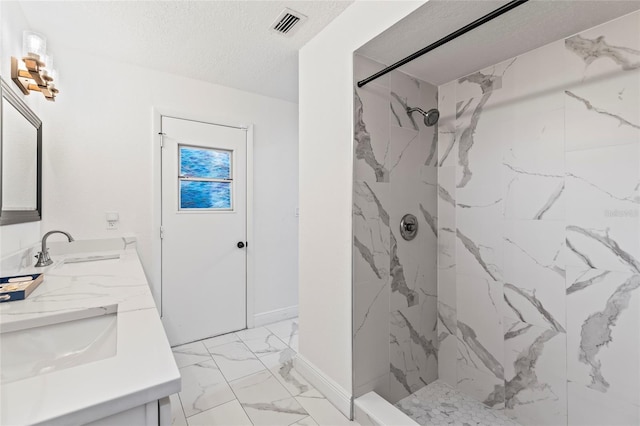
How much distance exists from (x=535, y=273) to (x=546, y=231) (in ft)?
0.83

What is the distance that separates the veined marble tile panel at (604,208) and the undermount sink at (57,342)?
7.04 feet

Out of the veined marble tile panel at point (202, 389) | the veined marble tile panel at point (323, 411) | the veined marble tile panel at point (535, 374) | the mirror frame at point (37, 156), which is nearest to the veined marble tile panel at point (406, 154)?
Result: the veined marble tile panel at point (535, 374)

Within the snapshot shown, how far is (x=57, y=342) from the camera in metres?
0.97

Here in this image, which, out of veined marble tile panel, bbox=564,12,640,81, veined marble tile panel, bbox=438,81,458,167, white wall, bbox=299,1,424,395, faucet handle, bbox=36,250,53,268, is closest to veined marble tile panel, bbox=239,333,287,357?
white wall, bbox=299,1,424,395

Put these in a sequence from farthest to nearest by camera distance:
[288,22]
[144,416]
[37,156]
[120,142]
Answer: [120,142] → [37,156] → [288,22] → [144,416]

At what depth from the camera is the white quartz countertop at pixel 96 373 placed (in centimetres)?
55

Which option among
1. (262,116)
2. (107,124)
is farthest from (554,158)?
(107,124)

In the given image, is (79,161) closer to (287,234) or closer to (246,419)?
(287,234)

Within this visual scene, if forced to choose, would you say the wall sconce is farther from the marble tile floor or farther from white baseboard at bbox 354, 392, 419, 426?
white baseboard at bbox 354, 392, 419, 426

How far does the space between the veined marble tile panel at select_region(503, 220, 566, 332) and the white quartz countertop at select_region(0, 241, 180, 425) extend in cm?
190

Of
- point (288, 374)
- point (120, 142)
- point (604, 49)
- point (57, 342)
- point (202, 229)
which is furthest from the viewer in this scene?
point (202, 229)

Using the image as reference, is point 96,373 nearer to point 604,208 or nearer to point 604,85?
point 604,208

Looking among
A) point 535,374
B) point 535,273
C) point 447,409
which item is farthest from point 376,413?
point 535,273

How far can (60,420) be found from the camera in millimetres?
529
